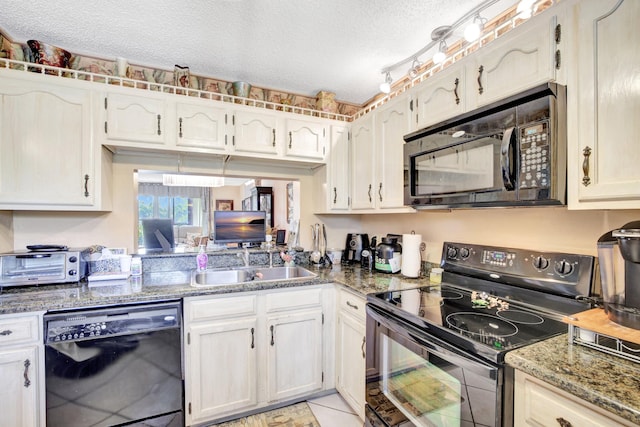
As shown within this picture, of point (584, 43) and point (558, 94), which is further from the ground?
point (584, 43)

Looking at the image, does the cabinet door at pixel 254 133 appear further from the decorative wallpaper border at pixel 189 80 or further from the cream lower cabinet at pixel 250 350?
the cream lower cabinet at pixel 250 350

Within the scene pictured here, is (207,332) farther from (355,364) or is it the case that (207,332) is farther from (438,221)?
(438,221)

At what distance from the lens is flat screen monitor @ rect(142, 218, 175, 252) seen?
2329 mm

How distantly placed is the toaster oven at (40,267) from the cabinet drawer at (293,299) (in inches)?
47.4

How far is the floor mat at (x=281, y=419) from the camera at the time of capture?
1.82 m

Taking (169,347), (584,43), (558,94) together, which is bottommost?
(169,347)

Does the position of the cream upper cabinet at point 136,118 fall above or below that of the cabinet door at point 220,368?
above

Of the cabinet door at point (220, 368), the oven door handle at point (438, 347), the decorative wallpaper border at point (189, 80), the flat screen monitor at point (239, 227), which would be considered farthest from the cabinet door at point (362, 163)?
the cabinet door at point (220, 368)

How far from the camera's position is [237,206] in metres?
7.14

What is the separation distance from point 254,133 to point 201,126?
1.22 feet

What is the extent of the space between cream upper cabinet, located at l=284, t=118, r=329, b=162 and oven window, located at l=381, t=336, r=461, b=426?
151cm

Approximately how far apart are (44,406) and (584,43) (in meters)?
2.86

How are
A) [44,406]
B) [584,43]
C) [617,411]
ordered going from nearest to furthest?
[617,411]
[584,43]
[44,406]

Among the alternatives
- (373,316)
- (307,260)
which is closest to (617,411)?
(373,316)
